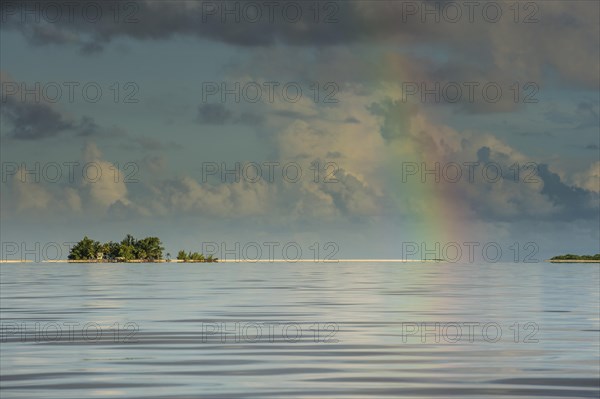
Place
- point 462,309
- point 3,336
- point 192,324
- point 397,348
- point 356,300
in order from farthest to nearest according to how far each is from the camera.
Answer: point 356,300, point 462,309, point 192,324, point 3,336, point 397,348

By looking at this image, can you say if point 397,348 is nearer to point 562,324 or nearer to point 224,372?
point 224,372

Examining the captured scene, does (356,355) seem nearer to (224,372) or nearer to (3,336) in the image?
(224,372)

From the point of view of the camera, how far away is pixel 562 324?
179 ft

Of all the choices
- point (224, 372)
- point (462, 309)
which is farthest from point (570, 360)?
point (462, 309)

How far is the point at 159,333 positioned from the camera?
47.9 metres

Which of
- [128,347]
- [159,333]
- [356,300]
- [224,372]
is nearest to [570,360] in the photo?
[224,372]

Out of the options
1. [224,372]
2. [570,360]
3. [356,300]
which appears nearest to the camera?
[224,372]

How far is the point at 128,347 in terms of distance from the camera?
4066cm

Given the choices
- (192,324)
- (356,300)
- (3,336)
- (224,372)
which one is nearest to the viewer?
(224,372)

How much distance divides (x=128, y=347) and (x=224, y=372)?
341 inches

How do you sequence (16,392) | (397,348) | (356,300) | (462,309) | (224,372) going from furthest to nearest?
(356,300) → (462,309) → (397,348) → (224,372) → (16,392)

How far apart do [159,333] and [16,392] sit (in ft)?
64.2

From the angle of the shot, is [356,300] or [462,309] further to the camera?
[356,300]

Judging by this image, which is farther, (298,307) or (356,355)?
(298,307)
